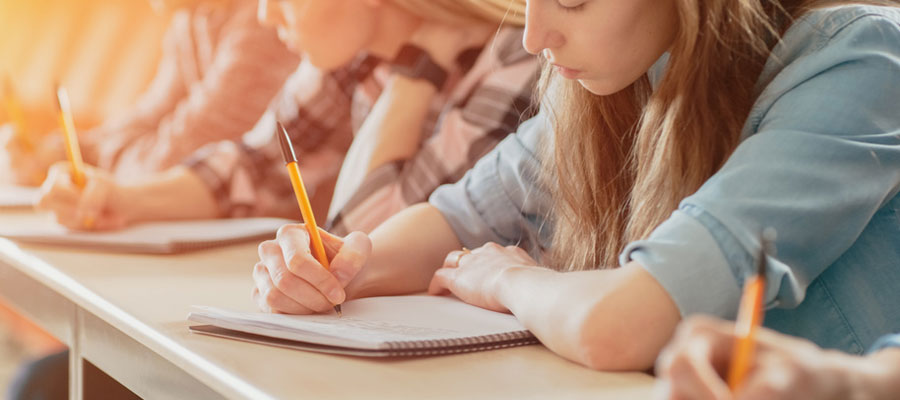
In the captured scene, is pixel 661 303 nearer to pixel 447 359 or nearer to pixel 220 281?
pixel 447 359

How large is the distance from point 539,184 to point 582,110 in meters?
0.13

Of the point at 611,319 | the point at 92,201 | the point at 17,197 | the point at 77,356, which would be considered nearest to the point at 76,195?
the point at 92,201

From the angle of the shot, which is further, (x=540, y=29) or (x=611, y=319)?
(x=540, y=29)

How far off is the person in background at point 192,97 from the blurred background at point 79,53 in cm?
50

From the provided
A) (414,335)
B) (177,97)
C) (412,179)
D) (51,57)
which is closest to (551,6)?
(414,335)

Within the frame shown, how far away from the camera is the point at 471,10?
1.40 m

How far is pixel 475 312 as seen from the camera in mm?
886

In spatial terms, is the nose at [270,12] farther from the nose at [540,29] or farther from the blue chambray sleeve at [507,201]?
the nose at [540,29]

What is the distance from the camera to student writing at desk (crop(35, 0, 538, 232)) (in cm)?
132

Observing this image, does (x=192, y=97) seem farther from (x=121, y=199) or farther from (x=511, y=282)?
(x=511, y=282)

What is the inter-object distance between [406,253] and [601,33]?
34 centimetres

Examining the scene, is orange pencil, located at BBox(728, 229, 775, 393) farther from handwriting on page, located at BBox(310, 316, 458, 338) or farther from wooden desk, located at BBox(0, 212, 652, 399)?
handwriting on page, located at BBox(310, 316, 458, 338)

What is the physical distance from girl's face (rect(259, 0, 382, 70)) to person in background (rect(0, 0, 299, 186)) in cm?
37

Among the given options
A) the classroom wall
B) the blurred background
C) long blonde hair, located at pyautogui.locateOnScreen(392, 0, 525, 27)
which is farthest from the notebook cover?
the classroom wall
